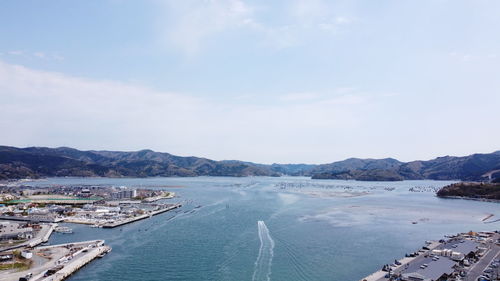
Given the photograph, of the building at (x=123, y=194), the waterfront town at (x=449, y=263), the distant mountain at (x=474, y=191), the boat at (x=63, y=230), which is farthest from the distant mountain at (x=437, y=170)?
the boat at (x=63, y=230)

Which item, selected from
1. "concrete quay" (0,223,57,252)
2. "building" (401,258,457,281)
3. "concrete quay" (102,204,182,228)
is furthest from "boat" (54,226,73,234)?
"building" (401,258,457,281)

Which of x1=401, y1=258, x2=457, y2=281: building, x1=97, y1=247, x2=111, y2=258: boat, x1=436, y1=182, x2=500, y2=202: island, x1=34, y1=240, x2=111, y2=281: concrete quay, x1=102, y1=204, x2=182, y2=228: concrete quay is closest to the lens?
x1=401, y1=258, x2=457, y2=281: building

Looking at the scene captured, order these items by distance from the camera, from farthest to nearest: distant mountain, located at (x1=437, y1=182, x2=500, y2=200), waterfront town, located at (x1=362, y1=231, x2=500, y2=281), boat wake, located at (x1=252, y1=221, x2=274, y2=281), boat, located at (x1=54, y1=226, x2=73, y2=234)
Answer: distant mountain, located at (x1=437, y1=182, x2=500, y2=200) < boat, located at (x1=54, y1=226, x2=73, y2=234) < boat wake, located at (x1=252, y1=221, x2=274, y2=281) < waterfront town, located at (x1=362, y1=231, x2=500, y2=281)

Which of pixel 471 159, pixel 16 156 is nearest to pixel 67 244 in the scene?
pixel 16 156

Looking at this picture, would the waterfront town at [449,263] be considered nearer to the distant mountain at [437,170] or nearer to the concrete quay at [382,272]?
the concrete quay at [382,272]

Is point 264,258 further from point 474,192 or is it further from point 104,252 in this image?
point 474,192

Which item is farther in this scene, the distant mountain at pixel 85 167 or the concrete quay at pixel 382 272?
the distant mountain at pixel 85 167

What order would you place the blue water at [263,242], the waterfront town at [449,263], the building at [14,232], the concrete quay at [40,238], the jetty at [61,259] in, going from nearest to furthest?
1. the waterfront town at [449,263]
2. the jetty at [61,259]
3. the blue water at [263,242]
4. the concrete quay at [40,238]
5. the building at [14,232]

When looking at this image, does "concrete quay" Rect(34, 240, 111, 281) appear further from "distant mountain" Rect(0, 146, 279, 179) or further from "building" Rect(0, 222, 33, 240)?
"distant mountain" Rect(0, 146, 279, 179)

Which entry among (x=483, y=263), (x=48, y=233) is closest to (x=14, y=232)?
(x=48, y=233)
